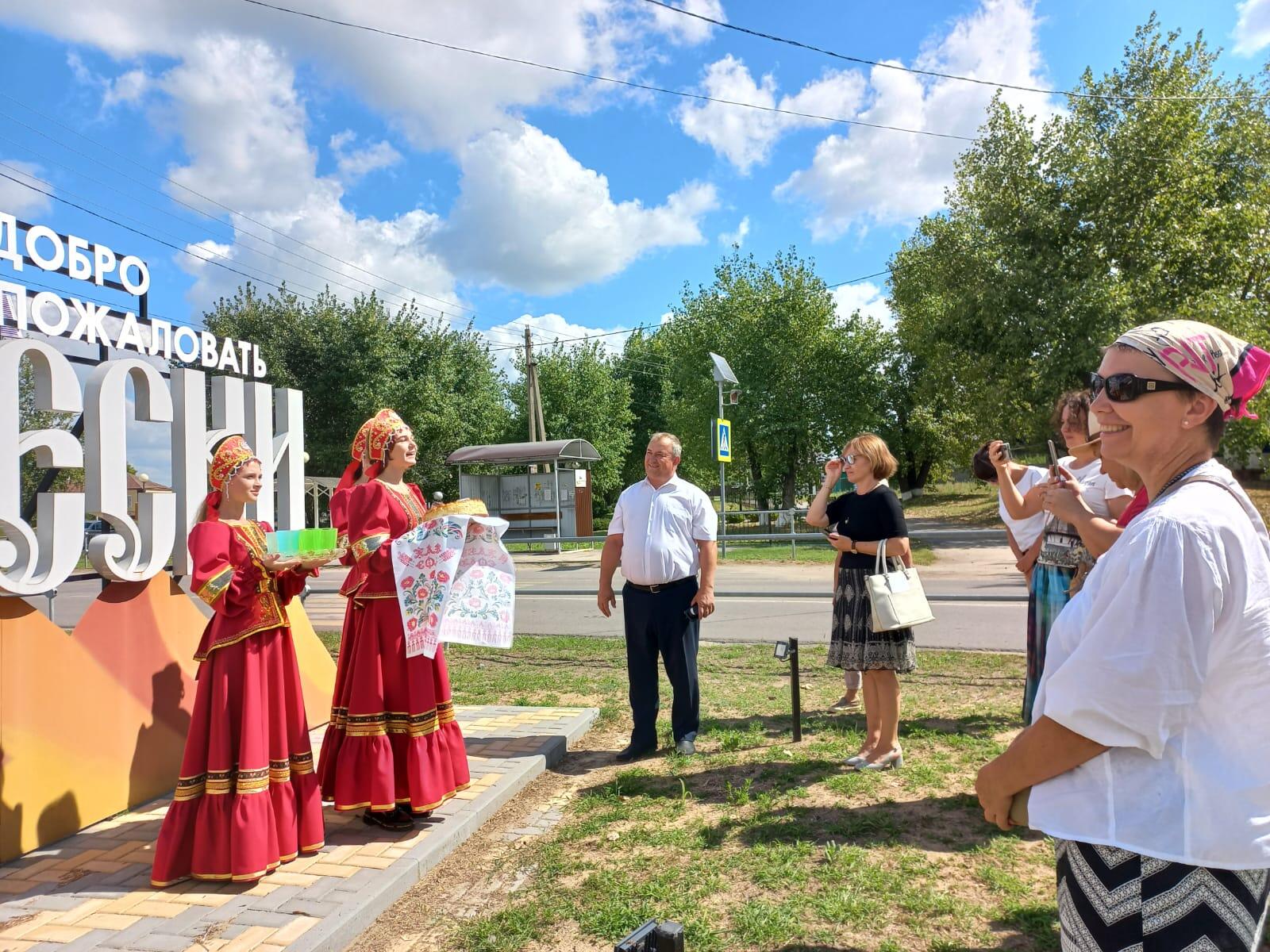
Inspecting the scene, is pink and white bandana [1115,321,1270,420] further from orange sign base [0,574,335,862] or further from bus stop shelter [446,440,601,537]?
bus stop shelter [446,440,601,537]

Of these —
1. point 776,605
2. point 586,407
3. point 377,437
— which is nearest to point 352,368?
point 586,407

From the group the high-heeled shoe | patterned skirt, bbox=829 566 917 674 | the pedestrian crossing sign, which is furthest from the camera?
the pedestrian crossing sign

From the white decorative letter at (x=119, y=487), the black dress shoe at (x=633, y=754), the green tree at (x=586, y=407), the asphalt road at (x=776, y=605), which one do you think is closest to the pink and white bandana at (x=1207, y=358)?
the black dress shoe at (x=633, y=754)

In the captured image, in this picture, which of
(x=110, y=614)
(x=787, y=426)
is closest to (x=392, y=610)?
(x=110, y=614)

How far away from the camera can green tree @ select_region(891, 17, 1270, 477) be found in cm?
1984

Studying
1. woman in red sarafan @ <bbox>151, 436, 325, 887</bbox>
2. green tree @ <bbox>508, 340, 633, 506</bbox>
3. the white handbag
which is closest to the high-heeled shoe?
the white handbag

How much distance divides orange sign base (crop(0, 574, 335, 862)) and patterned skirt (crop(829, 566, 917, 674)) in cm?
399

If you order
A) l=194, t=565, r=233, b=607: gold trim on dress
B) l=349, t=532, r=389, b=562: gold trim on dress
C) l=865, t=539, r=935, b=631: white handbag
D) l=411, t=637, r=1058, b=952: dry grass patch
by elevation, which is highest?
l=349, t=532, r=389, b=562: gold trim on dress

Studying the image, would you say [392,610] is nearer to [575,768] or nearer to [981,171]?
[575,768]

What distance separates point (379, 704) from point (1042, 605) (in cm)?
331

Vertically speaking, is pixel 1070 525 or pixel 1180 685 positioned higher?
pixel 1070 525

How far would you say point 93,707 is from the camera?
14.6ft

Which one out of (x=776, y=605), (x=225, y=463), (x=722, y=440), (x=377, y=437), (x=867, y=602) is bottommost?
(x=776, y=605)

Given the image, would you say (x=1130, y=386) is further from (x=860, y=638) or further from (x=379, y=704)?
(x=379, y=704)
